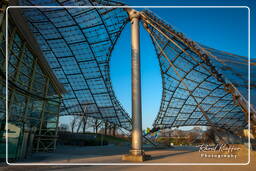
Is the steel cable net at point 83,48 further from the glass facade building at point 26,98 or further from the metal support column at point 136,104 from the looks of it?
the glass facade building at point 26,98

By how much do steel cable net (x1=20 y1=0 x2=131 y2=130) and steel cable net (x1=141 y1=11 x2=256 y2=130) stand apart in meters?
8.13

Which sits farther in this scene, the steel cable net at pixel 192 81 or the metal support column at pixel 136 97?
the steel cable net at pixel 192 81

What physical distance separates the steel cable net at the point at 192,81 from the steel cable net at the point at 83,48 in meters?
8.13

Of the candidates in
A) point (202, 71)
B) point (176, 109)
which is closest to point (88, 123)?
point (176, 109)

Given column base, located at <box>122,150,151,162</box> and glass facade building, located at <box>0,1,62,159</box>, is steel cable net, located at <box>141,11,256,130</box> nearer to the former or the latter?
column base, located at <box>122,150,151,162</box>

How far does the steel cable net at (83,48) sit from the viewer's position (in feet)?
91.4

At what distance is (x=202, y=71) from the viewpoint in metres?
36.8

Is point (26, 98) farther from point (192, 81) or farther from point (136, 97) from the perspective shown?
point (192, 81)

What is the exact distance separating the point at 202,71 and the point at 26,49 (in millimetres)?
30374

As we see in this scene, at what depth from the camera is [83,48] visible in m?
34.6

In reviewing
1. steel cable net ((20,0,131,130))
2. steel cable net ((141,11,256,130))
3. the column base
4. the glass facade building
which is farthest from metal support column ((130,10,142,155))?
the glass facade building

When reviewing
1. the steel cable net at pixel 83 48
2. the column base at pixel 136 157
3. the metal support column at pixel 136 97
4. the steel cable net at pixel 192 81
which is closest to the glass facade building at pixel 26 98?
the column base at pixel 136 157

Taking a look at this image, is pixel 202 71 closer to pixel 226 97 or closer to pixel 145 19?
pixel 226 97

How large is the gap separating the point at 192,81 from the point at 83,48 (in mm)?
23151
